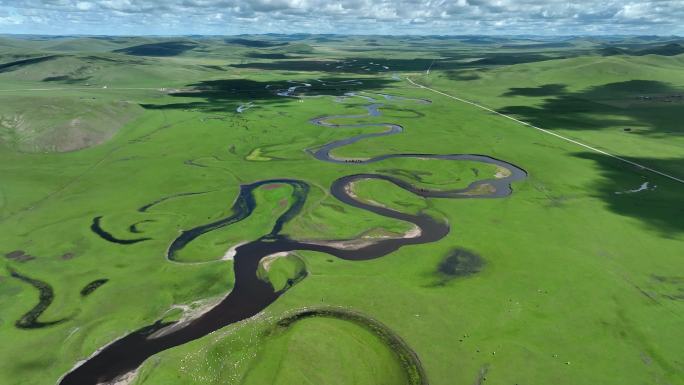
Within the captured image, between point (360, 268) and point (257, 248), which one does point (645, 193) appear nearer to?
point (360, 268)

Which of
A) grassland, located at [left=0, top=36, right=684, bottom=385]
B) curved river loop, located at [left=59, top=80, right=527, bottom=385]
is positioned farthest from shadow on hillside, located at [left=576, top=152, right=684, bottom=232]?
curved river loop, located at [left=59, top=80, right=527, bottom=385]

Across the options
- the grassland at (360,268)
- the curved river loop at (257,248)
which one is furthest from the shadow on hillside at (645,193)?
the curved river loop at (257,248)

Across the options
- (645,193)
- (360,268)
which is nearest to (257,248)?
(360,268)

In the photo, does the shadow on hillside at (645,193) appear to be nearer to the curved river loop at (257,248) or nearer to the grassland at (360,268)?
the grassland at (360,268)

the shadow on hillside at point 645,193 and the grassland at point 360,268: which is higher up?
the shadow on hillside at point 645,193

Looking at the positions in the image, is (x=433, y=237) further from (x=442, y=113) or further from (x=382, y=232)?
(x=442, y=113)

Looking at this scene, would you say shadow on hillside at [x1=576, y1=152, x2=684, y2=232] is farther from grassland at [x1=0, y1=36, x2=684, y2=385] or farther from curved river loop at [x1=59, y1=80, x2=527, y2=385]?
curved river loop at [x1=59, y1=80, x2=527, y2=385]
